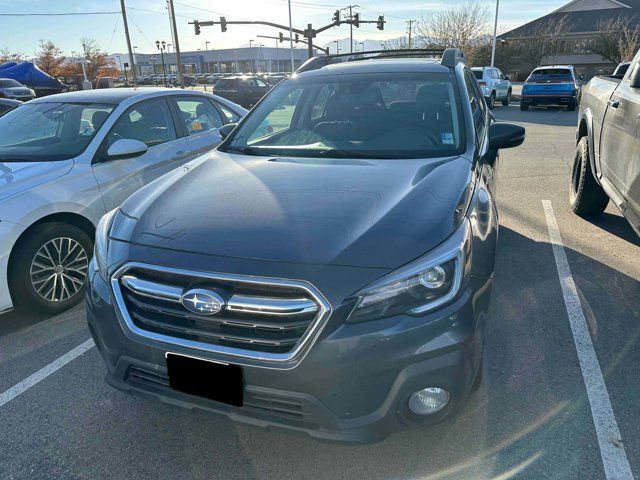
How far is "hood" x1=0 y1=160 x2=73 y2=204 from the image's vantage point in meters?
3.34

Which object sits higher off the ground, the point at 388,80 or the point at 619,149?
Result: the point at 388,80

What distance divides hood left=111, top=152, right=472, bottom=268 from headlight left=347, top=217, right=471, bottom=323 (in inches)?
2.1

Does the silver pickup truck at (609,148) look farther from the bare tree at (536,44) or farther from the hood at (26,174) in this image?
the bare tree at (536,44)

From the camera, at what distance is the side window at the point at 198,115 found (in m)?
5.10

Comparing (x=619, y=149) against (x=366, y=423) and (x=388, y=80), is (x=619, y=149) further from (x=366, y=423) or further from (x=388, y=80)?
(x=366, y=423)

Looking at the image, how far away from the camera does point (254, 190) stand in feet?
8.14

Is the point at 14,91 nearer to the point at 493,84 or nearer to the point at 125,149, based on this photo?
the point at 493,84

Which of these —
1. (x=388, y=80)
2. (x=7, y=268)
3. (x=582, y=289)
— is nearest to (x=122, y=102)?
(x=7, y=268)

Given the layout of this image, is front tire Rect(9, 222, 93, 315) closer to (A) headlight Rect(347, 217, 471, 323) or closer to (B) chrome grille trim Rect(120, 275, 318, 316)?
(B) chrome grille trim Rect(120, 275, 318, 316)

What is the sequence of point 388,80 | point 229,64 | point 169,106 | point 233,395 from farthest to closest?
point 229,64 → point 169,106 → point 388,80 → point 233,395

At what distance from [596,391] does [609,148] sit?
8.23 ft

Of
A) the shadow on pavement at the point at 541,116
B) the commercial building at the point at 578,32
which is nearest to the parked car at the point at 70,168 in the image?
the shadow on pavement at the point at 541,116

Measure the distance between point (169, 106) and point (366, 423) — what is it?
4.12 meters

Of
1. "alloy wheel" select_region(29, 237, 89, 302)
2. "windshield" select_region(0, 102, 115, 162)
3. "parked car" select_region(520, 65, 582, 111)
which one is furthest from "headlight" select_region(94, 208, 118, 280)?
"parked car" select_region(520, 65, 582, 111)
